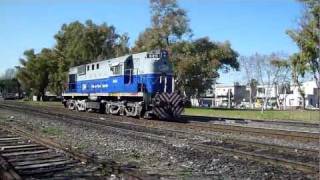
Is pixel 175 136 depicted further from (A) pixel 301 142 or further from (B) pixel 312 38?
(B) pixel 312 38

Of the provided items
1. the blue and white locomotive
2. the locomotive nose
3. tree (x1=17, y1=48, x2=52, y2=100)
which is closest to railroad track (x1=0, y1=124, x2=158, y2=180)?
the locomotive nose

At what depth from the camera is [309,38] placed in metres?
41.7

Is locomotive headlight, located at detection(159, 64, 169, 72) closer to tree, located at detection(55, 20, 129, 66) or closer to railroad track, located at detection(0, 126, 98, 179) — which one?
railroad track, located at detection(0, 126, 98, 179)

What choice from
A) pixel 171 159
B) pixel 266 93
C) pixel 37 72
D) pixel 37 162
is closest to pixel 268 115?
pixel 171 159

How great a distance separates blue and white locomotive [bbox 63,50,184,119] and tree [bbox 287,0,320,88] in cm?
1856

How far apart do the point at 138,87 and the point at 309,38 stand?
20702mm

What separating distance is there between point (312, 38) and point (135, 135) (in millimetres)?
28697

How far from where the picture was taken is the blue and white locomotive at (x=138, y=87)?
26.6 meters

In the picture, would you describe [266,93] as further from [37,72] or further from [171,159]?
[171,159]

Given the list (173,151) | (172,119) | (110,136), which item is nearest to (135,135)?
(110,136)

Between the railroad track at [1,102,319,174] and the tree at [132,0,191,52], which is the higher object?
the tree at [132,0,191,52]

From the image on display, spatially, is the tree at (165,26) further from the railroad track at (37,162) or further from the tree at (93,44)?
the railroad track at (37,162)

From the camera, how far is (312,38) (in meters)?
41.7

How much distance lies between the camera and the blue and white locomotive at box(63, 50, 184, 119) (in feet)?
87.4
